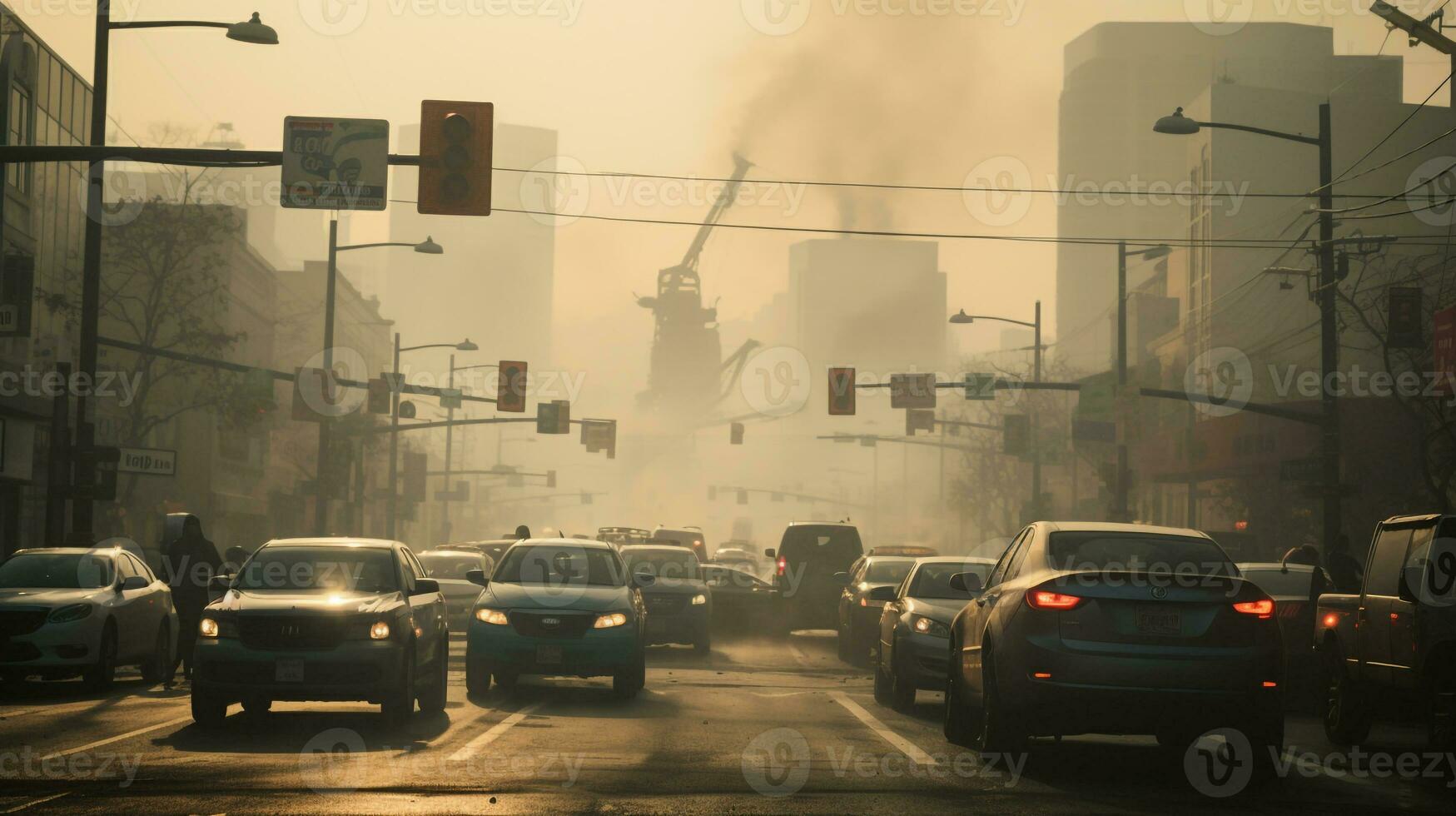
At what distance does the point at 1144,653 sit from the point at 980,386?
3897 cm

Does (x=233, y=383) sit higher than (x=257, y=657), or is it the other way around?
(x=233, y=383)

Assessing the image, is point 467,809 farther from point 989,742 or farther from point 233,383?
point 233,383

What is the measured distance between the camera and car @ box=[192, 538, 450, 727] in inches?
549

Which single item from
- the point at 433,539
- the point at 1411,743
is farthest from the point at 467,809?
the point at 433,539

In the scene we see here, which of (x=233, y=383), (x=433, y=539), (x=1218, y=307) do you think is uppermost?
(x=1218, y=307)

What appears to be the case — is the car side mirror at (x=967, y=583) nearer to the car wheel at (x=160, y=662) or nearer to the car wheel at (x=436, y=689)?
the car wheel at (x=436, y=689)

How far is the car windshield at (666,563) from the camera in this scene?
2723 cm

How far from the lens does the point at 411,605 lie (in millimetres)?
15266

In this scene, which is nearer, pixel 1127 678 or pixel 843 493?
pixel 1127 678

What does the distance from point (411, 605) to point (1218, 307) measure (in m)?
85.8

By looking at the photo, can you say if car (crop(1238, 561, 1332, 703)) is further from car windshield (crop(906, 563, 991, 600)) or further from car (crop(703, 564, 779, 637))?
car (crop(703, 564, 779, 637))

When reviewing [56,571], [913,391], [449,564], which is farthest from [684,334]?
[56,571]

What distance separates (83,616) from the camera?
1884 centimetres

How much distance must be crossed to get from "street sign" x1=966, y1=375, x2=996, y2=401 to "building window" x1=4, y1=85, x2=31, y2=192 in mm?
26558
